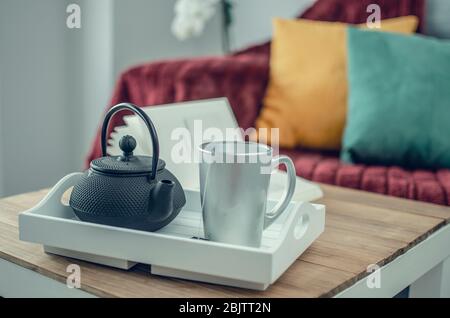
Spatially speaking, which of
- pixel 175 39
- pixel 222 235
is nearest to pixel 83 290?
pixel 222 235

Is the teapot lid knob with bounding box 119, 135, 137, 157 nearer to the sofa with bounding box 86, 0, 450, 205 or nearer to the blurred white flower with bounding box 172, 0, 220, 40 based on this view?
the sofa with bounding box 86, 0, 450, 205

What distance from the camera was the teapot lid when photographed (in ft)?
2.71

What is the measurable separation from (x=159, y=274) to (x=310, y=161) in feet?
3.02

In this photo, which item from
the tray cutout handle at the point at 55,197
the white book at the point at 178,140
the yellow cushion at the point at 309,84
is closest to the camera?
the tray cutout handle at the point at 55,197

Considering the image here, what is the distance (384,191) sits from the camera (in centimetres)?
150

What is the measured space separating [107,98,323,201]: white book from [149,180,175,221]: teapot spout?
0.30m

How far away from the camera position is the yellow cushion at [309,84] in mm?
1807

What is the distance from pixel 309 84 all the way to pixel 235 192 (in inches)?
42.3

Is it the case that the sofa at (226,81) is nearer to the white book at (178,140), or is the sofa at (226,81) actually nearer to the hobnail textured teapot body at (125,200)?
the white book at (178,140)

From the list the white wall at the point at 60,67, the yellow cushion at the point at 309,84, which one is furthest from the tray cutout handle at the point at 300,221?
the white wall at the point at 60,67

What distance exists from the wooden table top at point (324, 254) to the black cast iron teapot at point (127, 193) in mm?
69

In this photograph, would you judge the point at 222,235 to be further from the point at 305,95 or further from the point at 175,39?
the point at 175,39

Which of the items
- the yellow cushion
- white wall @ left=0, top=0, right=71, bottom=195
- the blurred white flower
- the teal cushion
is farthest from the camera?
the blurred white flower

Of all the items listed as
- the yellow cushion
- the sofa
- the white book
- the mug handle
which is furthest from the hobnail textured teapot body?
the yellow cushion
